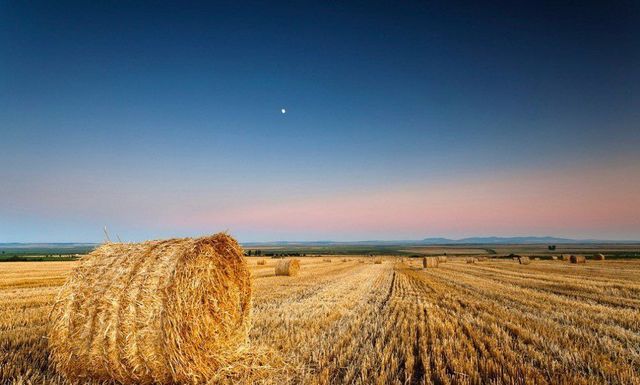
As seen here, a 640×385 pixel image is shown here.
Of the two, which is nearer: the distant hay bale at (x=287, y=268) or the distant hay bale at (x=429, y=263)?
the distant hay bale at (x=287, y=268)

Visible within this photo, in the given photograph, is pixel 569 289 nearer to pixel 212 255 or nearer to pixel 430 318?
pixel 430 318

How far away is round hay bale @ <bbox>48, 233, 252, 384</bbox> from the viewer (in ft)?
16.8

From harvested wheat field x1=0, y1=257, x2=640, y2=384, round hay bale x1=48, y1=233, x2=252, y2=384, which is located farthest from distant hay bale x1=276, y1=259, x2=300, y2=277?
round hay bale x1=48, y1=233, x2=252, y2=384

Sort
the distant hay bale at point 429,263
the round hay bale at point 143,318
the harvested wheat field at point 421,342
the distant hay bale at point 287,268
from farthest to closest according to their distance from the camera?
the distant hay bale at point 429,263 < the distant hay bale at point 287,268 < the harvested wheat field at point 421,342 < the round hay bale at point 143,318

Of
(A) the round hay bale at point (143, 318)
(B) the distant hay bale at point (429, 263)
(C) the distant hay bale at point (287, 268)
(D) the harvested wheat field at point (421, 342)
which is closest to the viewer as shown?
(A) the round hay bale at point (143, 318)

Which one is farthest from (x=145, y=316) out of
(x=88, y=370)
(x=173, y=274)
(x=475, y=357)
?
(x=475, y=357)

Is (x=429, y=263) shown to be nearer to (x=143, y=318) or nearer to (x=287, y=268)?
(x=287, y=268)

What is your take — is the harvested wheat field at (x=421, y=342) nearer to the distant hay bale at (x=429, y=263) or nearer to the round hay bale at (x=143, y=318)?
the round hay bale at (x=143, y=318)

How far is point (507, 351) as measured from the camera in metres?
6.51

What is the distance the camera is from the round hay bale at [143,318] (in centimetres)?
512

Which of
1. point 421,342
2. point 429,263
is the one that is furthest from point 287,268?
point 421,342

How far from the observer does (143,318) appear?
522cm

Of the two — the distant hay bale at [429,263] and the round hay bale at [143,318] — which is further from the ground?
the round hay bale at [143,318]

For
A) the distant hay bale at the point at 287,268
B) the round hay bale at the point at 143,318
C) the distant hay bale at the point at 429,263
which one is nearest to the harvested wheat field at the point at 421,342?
the round hay bale at the point at 143,318
